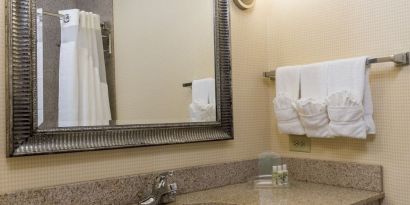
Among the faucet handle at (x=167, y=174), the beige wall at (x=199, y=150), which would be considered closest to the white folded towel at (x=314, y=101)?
the beige wall at (x=199, y=150)

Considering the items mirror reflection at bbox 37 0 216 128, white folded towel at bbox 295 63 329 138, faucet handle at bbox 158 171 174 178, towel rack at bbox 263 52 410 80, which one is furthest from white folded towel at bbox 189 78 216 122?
towel rack at bbox 263 52 410 80

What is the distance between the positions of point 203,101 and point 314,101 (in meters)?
0.45

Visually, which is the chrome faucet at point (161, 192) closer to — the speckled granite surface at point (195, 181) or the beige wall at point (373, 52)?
the speckled granite surface at point (195, 181)

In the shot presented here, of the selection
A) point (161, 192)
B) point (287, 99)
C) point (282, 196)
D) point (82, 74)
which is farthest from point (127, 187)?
point (287, 99)

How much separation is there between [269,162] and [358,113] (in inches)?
18.1

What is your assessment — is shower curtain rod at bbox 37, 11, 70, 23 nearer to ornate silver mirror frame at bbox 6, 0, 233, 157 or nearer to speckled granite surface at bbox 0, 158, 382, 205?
ornate silver mirror frame at bbox 6, 0, 233, 157

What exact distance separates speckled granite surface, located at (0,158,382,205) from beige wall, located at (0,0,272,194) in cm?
3

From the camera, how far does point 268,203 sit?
1242 mm

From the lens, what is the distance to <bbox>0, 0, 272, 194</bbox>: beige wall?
1081mm

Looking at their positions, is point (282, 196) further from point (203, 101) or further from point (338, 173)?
point (203, 101)

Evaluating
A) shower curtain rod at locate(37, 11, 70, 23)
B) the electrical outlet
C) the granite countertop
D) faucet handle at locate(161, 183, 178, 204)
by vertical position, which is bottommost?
the granite countertop

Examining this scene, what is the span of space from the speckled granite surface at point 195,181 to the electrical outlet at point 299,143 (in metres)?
0.05

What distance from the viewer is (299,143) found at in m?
1.67

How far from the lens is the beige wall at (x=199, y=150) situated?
1081 millimetres
